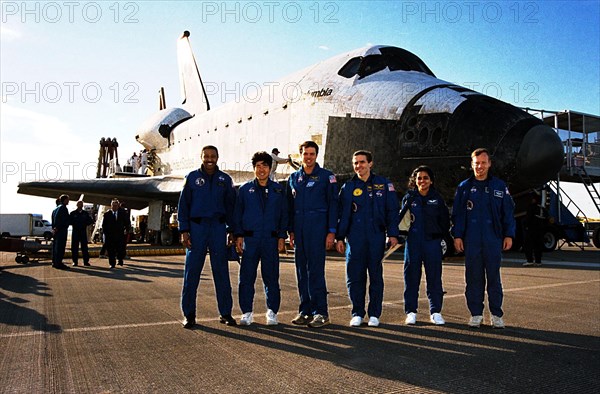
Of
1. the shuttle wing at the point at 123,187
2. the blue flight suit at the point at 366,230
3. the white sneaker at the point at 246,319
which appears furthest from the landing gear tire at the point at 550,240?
the white sneaker at the point at 246,319

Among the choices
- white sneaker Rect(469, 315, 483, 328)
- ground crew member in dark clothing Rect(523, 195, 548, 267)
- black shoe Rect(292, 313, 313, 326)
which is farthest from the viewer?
ground crew member in dark clothing Rect(523, 195, 548, 267)

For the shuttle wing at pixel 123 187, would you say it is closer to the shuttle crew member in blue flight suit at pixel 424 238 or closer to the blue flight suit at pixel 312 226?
the blue flight suit at pixel 312 226

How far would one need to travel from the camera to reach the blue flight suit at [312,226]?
411cm

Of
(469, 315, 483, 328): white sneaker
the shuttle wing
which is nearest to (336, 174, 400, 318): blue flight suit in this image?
(469, 315, 483, 328): white sneaker

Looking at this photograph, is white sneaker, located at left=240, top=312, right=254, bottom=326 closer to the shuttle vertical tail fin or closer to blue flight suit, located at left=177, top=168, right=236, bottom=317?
blue flight suit, located at left=177, top=168, right=236, bottom=317

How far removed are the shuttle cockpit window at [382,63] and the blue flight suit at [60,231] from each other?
655cm

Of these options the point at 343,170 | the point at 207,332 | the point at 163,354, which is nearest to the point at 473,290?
the point at 207,332

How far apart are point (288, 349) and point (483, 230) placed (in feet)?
6.67

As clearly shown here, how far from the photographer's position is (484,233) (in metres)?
4.10

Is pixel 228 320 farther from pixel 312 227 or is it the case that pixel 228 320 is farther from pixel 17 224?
pixel 17 224

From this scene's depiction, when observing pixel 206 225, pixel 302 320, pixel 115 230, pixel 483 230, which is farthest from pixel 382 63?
pixel 302 320

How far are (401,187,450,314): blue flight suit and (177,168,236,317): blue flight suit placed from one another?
162cm

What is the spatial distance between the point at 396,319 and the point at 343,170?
5.81m

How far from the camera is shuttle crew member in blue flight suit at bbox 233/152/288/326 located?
4.17 metres
